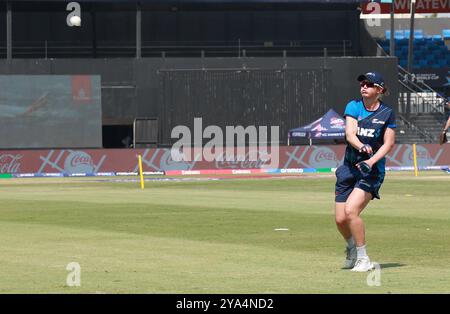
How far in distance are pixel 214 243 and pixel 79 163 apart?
39533 millimetres

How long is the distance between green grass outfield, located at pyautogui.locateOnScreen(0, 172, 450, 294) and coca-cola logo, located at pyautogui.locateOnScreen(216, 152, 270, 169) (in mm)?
21623

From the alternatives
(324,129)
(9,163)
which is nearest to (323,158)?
(324,129)

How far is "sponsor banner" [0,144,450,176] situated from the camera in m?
56.9

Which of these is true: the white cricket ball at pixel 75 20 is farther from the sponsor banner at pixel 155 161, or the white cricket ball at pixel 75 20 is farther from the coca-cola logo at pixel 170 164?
the coca-cola logo at pixel 170 164

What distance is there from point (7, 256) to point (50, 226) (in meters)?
6.37

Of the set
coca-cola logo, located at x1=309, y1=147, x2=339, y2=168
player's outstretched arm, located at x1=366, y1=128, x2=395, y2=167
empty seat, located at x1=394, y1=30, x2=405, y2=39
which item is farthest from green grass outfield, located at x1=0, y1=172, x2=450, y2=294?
empty seat, located at x1=394, y1=30, x2=405, y2=39

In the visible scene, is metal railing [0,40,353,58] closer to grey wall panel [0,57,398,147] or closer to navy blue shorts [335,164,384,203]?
grey wall panel [0,57,398,147]

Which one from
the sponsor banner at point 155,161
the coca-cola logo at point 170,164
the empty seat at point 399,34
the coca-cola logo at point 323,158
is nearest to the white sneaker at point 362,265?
the sponsor banner at point 155,161

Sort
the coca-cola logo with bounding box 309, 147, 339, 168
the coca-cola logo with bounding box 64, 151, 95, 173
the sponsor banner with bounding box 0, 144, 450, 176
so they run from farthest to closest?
the coca-cola logo with bounding box 309, 147, 339, 168 → the coca-cola logo with bounding box 64, 151, 95, 173 → the sponsor banner with bounding box 0, 144, 450, 176

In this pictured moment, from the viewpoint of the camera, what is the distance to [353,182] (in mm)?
14195

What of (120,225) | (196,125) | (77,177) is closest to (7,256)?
(120,225)

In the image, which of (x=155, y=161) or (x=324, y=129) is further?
(x=324, y=129)

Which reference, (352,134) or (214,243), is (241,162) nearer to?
(214,243)

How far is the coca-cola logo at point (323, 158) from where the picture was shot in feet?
189
